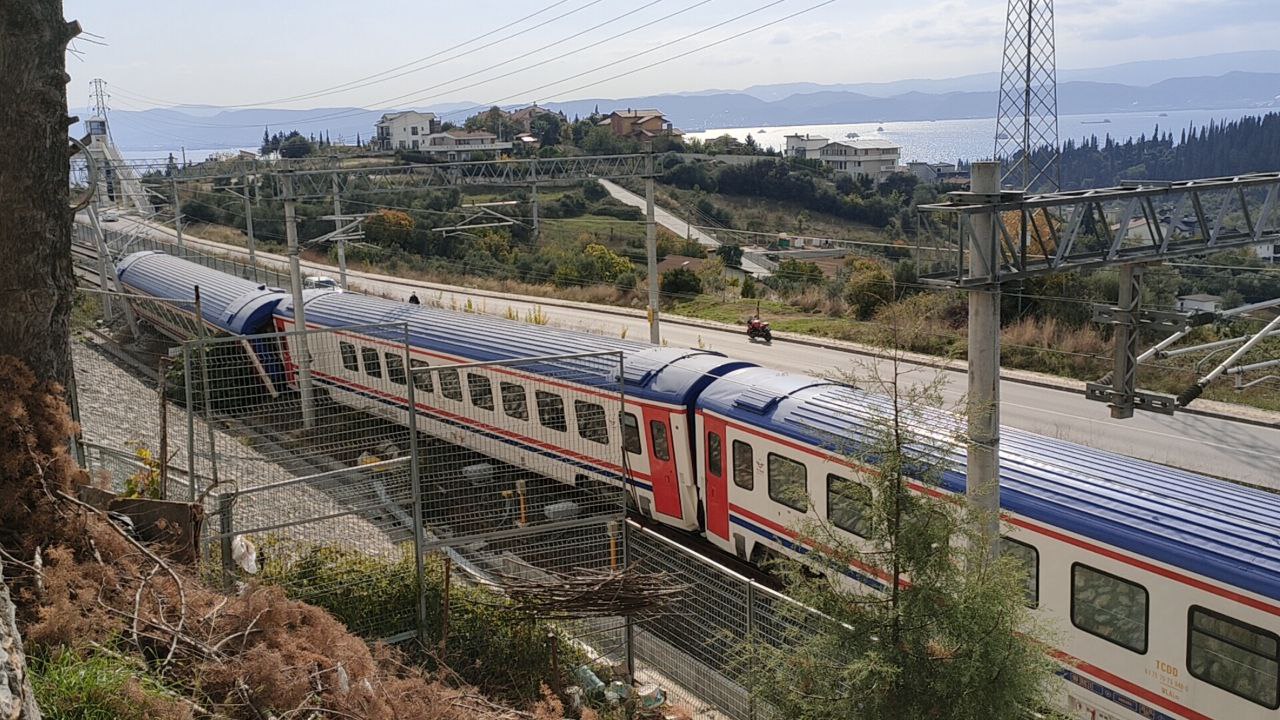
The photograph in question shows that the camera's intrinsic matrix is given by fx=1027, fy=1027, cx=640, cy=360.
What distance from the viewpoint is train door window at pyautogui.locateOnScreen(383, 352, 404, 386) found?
19.3 m

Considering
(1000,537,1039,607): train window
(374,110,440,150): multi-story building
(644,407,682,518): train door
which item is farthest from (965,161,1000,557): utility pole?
(374,110,440,150): multi-story building

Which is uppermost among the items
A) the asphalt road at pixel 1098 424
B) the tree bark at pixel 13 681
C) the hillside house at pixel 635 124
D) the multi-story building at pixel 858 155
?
the hillside house at pixel 635 124

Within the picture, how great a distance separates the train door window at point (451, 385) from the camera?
1783cm

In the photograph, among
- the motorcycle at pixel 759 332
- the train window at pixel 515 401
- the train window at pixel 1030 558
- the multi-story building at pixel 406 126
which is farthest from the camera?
the multi-story building at pixel 406 126

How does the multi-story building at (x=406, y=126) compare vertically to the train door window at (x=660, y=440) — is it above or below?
above

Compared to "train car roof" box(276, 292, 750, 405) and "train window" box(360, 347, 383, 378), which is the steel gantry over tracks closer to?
"train car roof" box(276, 292, 750, 405)

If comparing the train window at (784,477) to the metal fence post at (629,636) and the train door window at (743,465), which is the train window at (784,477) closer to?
the train door window at (743,465)

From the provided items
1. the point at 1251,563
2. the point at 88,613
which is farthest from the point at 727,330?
the point at 88,613

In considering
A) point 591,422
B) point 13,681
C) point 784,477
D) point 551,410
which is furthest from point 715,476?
point 13,681

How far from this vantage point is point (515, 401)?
54.9ft

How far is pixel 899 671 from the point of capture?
5602 mm

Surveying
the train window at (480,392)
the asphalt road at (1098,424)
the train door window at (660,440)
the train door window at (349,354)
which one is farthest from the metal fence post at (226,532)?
the train door window at (349,354)

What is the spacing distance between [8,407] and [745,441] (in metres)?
8.51

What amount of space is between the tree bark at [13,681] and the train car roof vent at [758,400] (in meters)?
9.46
